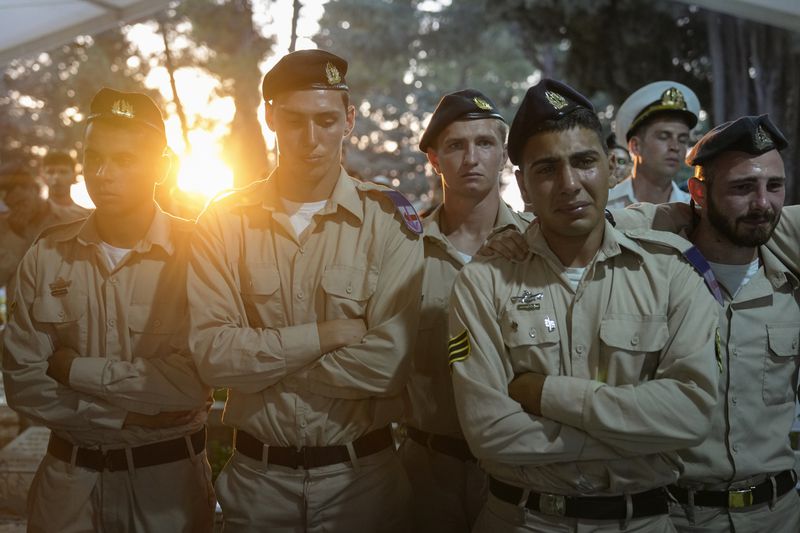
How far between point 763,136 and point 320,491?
196cm

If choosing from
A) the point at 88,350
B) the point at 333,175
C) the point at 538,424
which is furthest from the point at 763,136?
the point at 88,350

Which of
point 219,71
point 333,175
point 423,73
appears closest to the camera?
point 333,175

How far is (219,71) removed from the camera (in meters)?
14.1

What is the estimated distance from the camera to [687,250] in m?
2.44

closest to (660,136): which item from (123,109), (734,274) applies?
(734,274)

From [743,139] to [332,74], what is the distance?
1493mm

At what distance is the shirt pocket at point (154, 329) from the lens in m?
2.96

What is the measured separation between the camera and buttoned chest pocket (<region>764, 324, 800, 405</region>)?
254 cm

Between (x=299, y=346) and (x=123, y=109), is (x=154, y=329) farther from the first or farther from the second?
(x=123, y=109)

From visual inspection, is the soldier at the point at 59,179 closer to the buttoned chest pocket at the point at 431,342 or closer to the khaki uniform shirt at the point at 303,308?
the khaki uniform shirt at the point at 303,308

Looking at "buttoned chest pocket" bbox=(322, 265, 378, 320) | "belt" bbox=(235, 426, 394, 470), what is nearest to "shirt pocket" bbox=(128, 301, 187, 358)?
"belt" bbox=(235, 426, 394, 470)

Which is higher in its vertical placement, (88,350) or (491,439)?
(88,350)

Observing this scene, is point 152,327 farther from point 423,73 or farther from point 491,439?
point 423,73

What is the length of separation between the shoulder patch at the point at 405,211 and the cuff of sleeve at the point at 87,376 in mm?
1257
